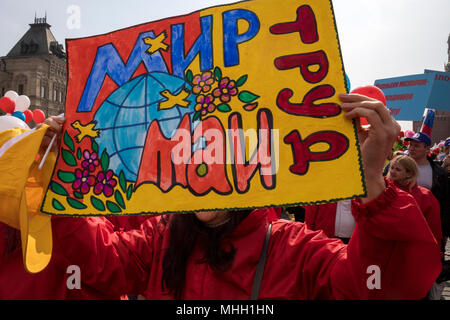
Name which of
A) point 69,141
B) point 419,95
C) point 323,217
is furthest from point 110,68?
point 419,95

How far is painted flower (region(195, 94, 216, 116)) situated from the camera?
144 centimetres

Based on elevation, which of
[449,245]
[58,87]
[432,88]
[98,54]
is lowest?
[449,245]

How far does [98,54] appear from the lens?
168 centimetres

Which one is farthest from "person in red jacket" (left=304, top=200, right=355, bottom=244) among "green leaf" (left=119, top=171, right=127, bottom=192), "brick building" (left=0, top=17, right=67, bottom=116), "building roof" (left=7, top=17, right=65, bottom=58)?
"building roof" (left=7, top=17, right=65, bottom=58)

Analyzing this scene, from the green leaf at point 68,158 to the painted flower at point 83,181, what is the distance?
0.15 ft

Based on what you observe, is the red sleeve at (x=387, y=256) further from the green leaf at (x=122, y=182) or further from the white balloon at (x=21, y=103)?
the white balloon at (x=21, y=103)

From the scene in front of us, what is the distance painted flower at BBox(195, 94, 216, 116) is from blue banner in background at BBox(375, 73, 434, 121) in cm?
657

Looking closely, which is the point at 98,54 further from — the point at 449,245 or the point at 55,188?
the point at 449,245

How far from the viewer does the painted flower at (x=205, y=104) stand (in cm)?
144

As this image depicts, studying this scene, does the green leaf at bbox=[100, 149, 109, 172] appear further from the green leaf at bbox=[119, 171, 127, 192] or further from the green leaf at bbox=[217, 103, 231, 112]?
the green leaf at bbox=[217, 103, 231, 112]

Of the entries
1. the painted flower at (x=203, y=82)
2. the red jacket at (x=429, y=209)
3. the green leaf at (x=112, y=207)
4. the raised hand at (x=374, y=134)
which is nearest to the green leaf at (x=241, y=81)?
the painted flower at (x=203, y=82)

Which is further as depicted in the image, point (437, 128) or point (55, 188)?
point (437, 128)
